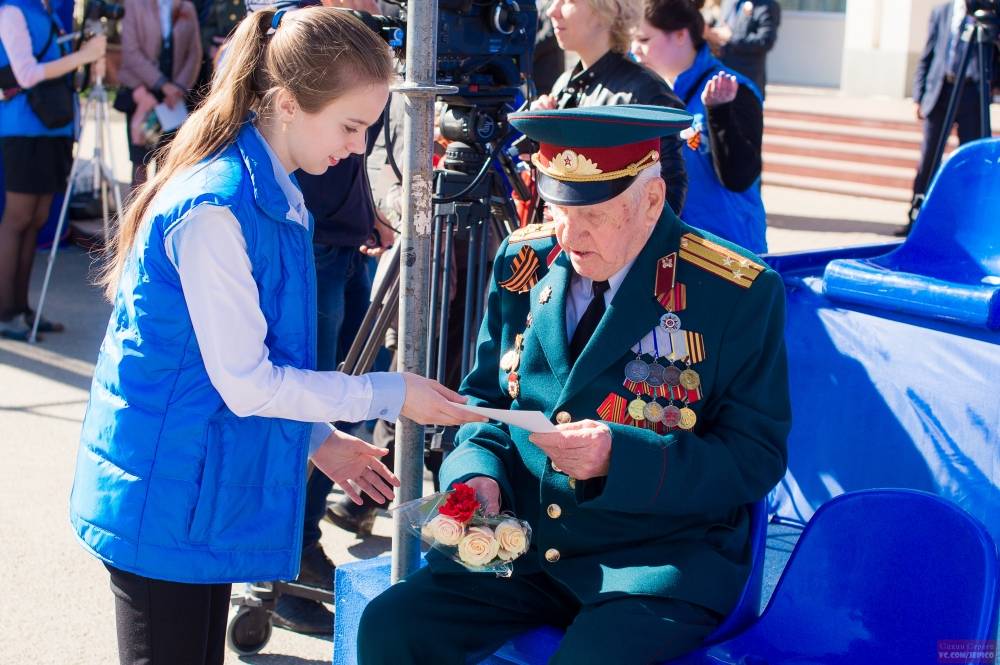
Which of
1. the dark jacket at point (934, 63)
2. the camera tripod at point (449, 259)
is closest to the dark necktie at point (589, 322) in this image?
the camera tripod at point (449, 259)

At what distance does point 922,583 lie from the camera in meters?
2.15

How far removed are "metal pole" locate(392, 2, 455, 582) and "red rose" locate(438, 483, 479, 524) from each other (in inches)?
8.6

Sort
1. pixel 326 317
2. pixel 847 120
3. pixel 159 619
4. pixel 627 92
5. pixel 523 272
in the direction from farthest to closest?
pixel 847 120
pixel 627 92
pixel 326 317
pixel 523 272
pixel 159 619

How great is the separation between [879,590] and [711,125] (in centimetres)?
229

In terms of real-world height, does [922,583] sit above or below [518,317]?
below

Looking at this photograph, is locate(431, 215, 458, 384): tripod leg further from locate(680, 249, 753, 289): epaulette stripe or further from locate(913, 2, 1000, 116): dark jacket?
locate(913, 2, 1000, 116): dark jacket

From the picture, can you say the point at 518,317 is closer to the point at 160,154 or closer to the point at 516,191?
the point at 160,154

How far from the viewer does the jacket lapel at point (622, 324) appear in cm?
232

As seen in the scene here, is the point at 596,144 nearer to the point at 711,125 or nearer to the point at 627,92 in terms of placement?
the point at 627,92

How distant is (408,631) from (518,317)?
2.20ft

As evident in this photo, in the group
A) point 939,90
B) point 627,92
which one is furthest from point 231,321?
point 939,90

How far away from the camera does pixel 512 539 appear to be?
2205mm

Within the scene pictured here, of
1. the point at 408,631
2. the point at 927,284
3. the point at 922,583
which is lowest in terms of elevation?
the point at 408,631

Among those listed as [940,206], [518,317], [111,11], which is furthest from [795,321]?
[111,11]
